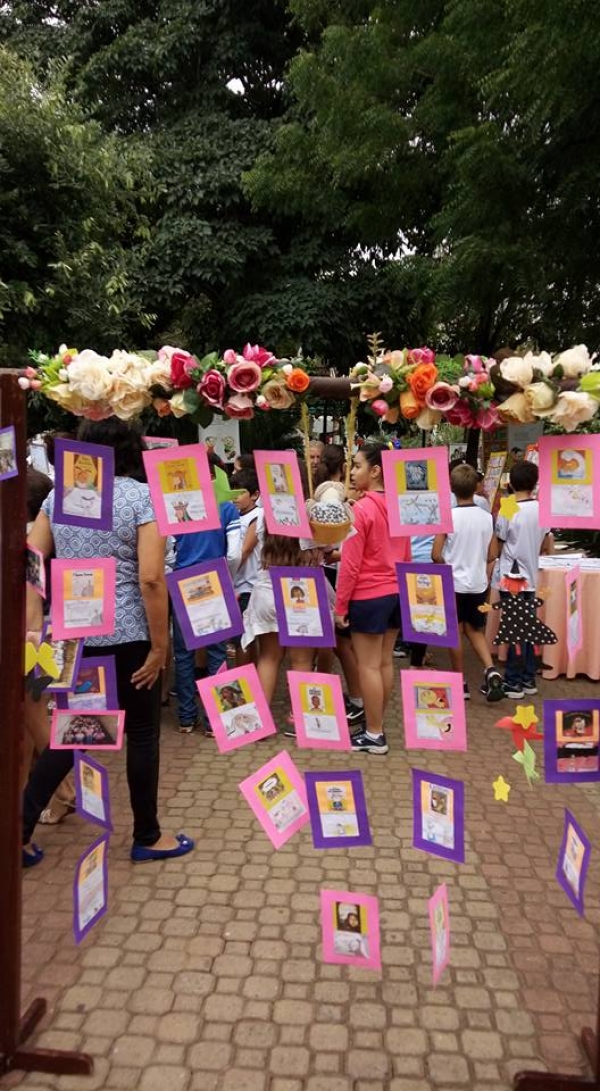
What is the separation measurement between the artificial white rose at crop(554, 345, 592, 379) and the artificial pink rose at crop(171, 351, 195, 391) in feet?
3.46

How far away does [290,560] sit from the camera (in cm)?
392

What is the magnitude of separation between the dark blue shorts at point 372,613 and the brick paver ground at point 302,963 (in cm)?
92

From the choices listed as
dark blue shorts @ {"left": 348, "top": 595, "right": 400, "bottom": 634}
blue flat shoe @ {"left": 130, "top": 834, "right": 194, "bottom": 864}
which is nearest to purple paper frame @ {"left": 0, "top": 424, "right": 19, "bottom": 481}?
blue flat shoe @ {"left": 130, "top": 834, "right": 194, "bottom": 864}

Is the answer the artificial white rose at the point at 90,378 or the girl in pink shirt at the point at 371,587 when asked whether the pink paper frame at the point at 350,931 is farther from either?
the artificial white rose at the point at 90,378

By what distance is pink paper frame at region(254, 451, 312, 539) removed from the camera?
93.4 inches

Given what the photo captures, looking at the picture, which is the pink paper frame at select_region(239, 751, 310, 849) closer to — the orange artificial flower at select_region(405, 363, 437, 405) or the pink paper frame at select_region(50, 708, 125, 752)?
the pink paper frame at select_region(50, 708, 125, 752)

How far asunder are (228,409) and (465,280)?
589cm

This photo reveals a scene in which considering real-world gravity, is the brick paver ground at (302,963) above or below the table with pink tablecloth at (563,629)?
below

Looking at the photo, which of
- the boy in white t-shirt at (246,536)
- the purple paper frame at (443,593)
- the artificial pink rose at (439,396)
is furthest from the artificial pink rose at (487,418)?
the boy in white t-shirt at (246,536)

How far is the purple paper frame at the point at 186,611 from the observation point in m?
2.42

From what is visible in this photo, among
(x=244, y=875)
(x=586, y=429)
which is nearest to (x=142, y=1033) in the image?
(x=244, y=875)

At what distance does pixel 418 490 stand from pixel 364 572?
1718 millimetres

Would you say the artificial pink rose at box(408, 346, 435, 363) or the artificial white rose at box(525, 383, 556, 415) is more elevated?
the artificial pink rose at box(408, 346, 435, 363)

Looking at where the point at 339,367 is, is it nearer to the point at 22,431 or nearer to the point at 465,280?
the point at 465,280
